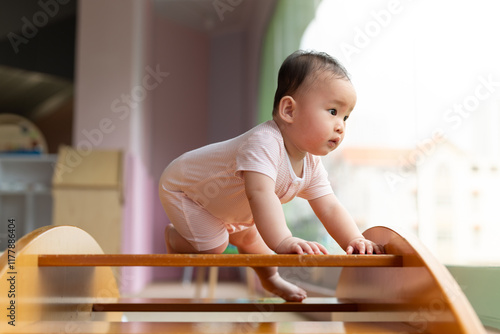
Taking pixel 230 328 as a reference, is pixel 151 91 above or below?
above

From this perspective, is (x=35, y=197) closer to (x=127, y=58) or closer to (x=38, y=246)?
(x=127, y=58)

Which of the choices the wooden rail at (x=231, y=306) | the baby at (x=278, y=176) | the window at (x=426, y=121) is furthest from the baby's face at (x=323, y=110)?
the wooden rail at (x=231, y=306)

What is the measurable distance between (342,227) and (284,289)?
26 cm

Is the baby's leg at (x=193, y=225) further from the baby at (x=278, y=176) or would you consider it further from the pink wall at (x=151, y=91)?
the pink wall at (x=151, y=91)

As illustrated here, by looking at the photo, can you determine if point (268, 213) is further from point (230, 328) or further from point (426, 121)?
point (426, 121)

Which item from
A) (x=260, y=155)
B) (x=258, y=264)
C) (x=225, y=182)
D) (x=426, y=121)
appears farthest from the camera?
(x=426, y=121)

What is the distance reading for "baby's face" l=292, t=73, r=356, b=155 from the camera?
1026mm

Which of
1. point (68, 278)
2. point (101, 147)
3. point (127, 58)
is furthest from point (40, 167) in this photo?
point (68, 278)

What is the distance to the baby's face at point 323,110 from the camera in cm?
103

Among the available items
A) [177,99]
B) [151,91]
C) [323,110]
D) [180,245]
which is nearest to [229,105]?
[177,99]

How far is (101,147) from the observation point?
144 inches

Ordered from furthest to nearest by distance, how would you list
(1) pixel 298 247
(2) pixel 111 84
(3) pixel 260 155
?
(2) pixel 111 84 < (3) pixel 260 155 < (1) pixel 298 247

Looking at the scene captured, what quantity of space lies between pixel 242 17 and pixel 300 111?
4210mm

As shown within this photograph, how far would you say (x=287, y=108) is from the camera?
1071mm
